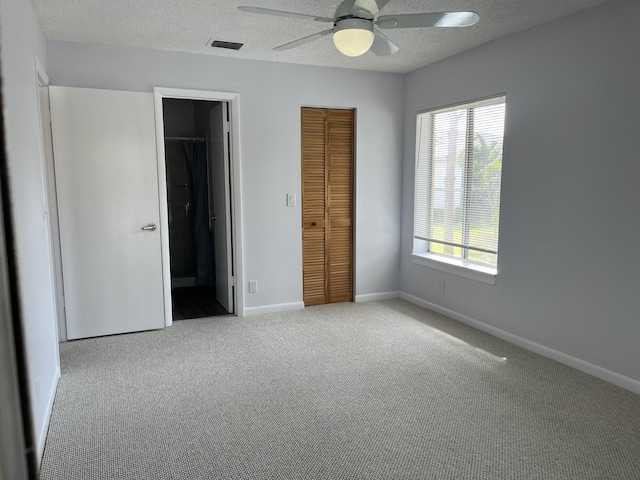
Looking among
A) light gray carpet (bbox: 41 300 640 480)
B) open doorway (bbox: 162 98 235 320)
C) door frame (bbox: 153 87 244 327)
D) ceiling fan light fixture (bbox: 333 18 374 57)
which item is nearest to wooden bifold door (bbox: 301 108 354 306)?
door frame (bbox: 153 87 244 327)

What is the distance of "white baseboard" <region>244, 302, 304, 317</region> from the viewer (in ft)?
15.3

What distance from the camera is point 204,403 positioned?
2844mm

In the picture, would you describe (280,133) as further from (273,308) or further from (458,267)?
(458,267)

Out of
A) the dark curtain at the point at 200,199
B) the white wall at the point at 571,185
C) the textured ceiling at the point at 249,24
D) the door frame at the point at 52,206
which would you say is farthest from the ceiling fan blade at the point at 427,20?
the dark curtain at the point at 200,199

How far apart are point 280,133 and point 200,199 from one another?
161cm

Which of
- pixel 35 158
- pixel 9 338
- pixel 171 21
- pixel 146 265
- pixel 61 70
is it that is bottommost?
pixel 146 265

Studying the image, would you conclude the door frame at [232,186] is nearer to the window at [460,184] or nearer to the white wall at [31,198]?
the white wall at [31,198]

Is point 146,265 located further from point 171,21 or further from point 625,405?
point 625,405

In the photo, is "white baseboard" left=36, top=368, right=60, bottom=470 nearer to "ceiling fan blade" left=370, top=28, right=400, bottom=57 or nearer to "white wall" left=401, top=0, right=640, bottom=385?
"ceiling fan blade" left=370, top=28, right=400, bottom=57

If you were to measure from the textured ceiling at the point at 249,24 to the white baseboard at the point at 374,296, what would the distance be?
249cm

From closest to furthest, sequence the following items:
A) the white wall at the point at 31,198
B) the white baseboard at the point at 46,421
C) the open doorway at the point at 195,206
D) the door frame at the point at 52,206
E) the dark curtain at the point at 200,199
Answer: the white wall at the point at 31,198, the white baseboard at the point at 46,421, the door frame at the point at 52,206, the open doorway at the point at 195,206, the dark curtain at the point at 200,199

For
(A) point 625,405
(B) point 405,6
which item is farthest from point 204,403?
(B) point 405,6

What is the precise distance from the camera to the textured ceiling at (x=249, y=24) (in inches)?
119

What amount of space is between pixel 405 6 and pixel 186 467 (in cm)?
302
